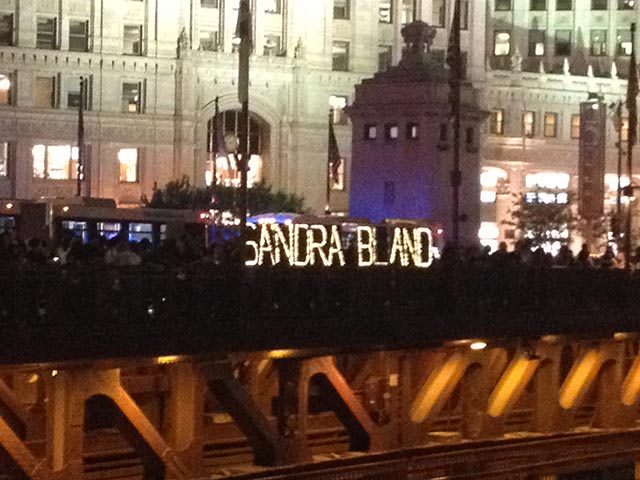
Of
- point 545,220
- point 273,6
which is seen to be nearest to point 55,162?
point 273,6

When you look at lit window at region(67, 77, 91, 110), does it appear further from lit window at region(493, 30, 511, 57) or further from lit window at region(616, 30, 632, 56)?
lit window at region(616, 30, 632, 56)

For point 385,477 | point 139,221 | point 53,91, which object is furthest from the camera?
point 53,91

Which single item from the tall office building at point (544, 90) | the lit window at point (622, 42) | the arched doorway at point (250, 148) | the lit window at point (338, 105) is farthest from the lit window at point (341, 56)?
the lit window at point (622, 42)

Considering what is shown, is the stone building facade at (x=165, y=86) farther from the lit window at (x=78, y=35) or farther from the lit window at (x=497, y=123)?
the lit window at (x=497, y=123)

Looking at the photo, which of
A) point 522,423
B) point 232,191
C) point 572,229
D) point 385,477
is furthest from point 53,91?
point 385,477

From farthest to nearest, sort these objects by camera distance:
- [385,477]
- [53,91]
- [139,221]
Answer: [53,91], [139,221], [385,477]

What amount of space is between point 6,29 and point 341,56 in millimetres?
21849

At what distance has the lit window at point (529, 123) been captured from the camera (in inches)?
4628

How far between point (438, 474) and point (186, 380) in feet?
24.1

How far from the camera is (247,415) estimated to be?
103ft

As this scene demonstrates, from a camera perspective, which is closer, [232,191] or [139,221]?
[139,221]

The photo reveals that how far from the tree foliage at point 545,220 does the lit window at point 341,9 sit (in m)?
15.6

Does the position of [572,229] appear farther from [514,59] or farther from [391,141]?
[391,141]

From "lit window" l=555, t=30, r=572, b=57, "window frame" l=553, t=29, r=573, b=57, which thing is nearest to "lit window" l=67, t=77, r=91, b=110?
"window frame" l=553, t=29, r=573, b=57
